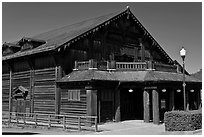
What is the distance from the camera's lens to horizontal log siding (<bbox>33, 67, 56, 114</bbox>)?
21.4 meters

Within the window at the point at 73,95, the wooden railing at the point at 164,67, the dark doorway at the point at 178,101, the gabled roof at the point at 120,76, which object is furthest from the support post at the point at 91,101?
the dark doorway at the point at 178,101

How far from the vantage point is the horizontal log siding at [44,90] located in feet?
70.2

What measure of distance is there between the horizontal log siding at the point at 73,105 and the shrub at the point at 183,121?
667 cm

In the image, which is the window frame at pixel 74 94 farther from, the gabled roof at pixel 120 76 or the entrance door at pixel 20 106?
the entrance door at pixel 20 106

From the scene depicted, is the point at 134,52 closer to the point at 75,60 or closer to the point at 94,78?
the point at 75,60

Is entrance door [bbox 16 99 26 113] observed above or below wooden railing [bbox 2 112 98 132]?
above

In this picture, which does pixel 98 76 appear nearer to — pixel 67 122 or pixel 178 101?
pixel 67 122

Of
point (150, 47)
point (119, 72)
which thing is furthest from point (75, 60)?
point (150, 47)

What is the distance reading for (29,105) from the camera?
76.5ft

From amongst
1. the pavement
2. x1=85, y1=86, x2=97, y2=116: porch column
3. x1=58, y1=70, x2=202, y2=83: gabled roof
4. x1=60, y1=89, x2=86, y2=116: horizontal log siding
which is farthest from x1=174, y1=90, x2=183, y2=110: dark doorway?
x1=60, y1=89, x2=86, y2=116: horizontal log siding

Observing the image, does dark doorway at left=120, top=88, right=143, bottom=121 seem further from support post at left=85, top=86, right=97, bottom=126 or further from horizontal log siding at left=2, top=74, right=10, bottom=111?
horizontal log siding at left=2, top=74, right=10, bottom=111

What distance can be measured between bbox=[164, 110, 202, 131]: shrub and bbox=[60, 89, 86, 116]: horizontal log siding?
21.9 ft

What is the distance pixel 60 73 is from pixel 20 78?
5488mm

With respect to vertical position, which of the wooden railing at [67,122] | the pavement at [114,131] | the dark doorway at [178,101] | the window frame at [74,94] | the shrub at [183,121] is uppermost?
the window frame at [74,94]
